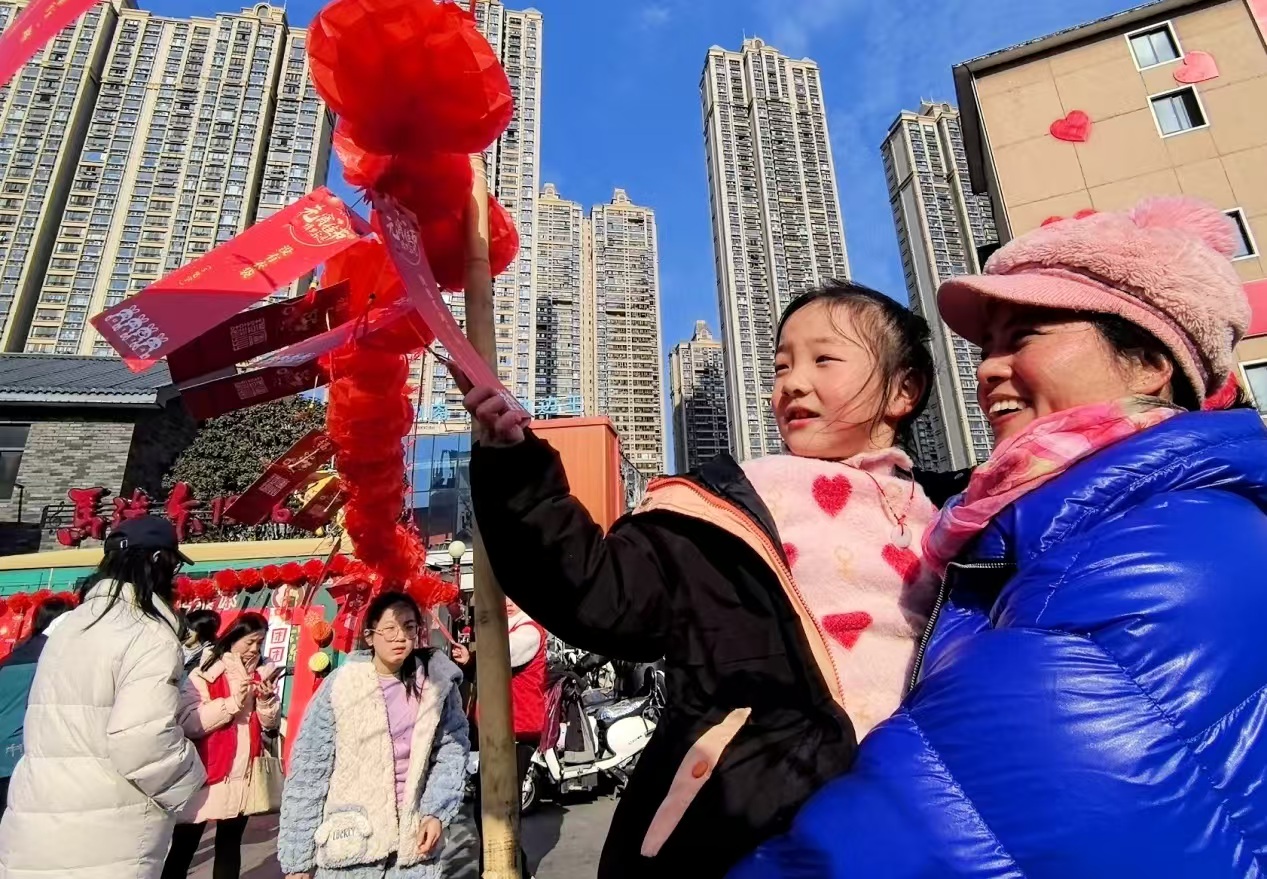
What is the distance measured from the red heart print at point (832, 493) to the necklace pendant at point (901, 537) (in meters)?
0.09

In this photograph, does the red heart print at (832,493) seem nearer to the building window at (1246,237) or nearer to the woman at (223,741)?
the woman at (223,741)

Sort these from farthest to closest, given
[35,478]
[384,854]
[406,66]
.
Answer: [35,478] → [384,854] → [406,66]

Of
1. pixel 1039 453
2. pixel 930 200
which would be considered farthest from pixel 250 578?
pixel 930 200

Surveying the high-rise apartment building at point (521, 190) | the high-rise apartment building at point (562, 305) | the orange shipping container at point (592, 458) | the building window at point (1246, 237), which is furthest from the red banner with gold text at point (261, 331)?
the high-rise apartment building at point (562, 305)

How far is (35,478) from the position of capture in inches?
521

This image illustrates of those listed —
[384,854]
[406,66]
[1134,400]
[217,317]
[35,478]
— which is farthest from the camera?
[35,478]

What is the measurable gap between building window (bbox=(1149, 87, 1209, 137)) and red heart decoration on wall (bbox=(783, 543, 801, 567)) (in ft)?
49.9

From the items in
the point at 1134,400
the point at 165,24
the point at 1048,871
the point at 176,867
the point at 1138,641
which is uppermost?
the point at 165,24

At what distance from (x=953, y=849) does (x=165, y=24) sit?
5227cm

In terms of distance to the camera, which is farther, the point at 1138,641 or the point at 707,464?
the point at 707,464

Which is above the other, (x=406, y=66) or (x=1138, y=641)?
(x=406, y=66)

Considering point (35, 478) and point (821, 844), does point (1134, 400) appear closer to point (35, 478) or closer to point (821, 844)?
point (821, 844)

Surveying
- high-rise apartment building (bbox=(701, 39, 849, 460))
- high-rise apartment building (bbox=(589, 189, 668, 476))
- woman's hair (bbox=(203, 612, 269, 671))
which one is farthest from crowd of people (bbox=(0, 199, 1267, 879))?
high-rise apartment building (bbox=(589, 189, 668, 476))

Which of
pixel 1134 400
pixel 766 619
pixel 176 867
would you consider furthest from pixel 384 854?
pixel 1134 400
